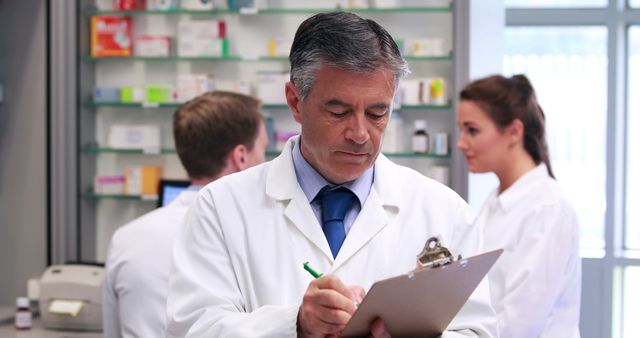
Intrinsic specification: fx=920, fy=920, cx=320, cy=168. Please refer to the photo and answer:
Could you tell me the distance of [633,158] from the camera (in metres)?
6.08

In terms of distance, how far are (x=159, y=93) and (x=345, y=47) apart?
351cm

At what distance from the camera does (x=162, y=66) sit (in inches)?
207

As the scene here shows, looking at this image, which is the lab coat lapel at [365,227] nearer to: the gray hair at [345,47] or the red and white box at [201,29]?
the gray hair at [345,47]

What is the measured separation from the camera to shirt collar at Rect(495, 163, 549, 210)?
10.4 feet

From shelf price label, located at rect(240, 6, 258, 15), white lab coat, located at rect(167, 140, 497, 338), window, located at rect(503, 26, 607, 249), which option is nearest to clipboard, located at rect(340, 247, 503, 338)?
white lab coat, located at rect(167, 140, 497, 338)

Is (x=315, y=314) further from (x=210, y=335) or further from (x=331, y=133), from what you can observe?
(x=331, y=133)

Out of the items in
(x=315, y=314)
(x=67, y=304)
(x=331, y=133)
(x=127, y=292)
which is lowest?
(x=67, y=304)

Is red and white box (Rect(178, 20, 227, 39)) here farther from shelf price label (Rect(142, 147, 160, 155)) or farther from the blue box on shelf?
shelf price label (Rect(142, 147, 160, 155))

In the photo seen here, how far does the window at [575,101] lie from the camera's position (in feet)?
20.0

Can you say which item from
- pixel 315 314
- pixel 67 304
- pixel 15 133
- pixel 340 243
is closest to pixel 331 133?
pixel 340 243

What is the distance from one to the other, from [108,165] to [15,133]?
0.60 m

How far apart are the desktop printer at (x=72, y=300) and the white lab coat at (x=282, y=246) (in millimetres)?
2356

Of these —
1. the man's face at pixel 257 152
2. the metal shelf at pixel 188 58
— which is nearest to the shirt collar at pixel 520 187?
the man's face at pixel 257 152

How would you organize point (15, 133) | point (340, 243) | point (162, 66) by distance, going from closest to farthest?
point (340, 243), point (15, 133), point (162, 66)
